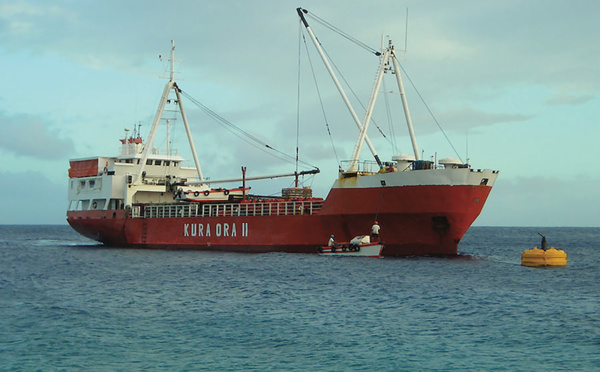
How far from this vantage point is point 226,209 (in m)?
54.6

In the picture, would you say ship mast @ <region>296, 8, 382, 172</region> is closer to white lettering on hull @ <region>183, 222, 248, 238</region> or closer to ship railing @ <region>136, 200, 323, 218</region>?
ship railing @ <region>136, 200, 323, 218</region>

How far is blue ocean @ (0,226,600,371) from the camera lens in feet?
60.8

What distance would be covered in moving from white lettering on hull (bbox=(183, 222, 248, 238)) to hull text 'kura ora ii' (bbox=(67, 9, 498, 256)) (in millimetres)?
79

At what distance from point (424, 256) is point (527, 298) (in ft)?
47.7

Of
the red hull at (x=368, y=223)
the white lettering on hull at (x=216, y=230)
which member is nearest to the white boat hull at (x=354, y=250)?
the red hull at (x=368, y=223)

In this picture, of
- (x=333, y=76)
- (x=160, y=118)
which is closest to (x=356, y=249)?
(x=333, y=76)

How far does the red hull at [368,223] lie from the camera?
40.7m

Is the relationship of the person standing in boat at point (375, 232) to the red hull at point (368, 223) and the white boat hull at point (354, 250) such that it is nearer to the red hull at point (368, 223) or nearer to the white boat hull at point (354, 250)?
the white boat hull at point (354, 250)

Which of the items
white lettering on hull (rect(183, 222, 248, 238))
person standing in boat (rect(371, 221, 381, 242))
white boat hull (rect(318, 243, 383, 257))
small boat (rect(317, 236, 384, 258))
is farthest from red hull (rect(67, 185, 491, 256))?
white boat hull (rect(318, 243, 383, 257))

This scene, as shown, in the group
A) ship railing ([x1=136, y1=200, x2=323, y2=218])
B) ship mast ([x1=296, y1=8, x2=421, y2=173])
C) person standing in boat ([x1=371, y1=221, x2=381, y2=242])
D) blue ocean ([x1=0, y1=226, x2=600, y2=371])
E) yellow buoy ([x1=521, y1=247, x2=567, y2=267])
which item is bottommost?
blue ocean ([x1=0, y1=226, x2=600, y2=371])

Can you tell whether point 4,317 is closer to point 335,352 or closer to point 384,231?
point 335,352

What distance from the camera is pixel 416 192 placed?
40.6 metres

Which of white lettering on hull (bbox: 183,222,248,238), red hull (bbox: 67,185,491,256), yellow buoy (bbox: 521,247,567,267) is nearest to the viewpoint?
red hull (bbox: 67,185,491,256)

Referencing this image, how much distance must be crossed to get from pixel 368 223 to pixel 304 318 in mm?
19472
